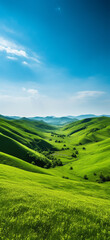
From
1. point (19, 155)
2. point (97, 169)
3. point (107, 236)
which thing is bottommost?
point (97, 169)

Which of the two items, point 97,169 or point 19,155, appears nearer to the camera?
point 97,169

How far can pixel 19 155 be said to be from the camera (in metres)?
120

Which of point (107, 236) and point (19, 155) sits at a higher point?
point (107, 236)

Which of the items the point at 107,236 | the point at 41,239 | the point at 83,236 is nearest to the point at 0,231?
the point at 41,239

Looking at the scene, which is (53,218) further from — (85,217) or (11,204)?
(11,204)

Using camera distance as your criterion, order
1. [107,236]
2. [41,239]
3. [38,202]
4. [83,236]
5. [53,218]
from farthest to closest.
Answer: [38,202]
[53,218]
[107,236]
[83,236]
[41,239]

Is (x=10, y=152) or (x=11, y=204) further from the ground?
(x=11, y=204)

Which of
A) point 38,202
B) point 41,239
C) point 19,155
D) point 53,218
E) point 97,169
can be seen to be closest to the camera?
point 41,239

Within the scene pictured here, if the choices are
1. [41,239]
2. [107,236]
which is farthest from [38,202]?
[107,236]

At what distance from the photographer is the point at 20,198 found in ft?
58.0

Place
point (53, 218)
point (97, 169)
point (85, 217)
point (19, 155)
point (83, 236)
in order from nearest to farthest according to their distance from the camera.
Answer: point (83, 236)
point (53, 218)
point (85, 217)
point (97, 169)
point (19, 155)

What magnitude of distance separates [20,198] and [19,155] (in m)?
111

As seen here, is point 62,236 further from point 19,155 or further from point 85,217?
point 19,155

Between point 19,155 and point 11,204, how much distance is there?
113 metres
